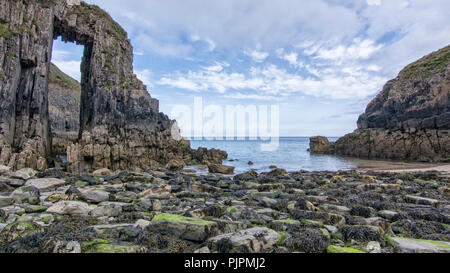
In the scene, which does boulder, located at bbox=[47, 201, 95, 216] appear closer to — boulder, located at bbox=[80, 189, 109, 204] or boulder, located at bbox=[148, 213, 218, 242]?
boulder, located at bbox=[80, 189, 109, 204]

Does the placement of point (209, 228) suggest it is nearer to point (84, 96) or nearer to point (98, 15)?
point (84, 96)

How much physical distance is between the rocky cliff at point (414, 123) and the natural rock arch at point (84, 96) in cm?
4214

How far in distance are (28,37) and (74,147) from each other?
33.9ft

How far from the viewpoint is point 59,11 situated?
934 inches

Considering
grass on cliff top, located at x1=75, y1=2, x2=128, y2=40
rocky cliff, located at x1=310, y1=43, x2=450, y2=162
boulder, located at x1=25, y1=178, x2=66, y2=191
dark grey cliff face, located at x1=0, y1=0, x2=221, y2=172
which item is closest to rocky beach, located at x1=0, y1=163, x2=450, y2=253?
→ boulder, located at x1=25, y1=178, x2=66, y2=191

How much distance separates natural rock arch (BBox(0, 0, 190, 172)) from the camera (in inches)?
706

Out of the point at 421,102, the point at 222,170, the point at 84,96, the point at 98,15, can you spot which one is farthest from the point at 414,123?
the point at 84,96

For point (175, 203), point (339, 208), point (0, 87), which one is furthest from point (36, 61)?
point (339, 208)

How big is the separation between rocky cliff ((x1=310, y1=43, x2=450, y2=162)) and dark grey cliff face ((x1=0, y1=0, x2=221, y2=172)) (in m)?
42.1

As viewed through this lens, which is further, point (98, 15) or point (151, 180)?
point (98, 15)

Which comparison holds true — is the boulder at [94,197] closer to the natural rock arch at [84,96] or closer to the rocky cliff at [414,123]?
the natural rock arch at [84,96]

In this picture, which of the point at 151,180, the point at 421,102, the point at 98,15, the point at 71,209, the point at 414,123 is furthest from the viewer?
the point at 421,102

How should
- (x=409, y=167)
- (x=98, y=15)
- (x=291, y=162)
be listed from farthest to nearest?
(x=291, y=162)
(x=409, y=167)
(x=98, y=15)

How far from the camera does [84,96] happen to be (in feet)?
90.1
